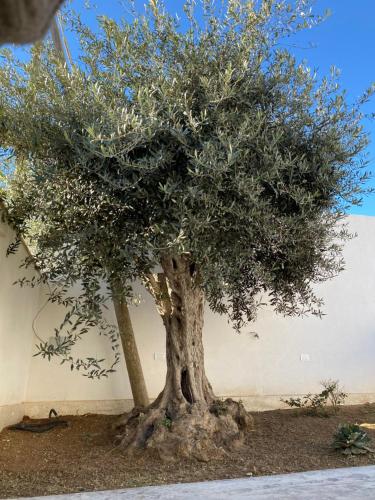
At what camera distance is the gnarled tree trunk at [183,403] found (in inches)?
214

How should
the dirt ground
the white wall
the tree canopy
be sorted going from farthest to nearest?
the white wall, the tree canopy, the dirt ground

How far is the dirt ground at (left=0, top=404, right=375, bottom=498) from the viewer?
4.69 metres

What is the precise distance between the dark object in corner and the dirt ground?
9 centimetres

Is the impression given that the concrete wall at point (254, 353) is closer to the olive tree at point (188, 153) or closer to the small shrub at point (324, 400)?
the small shrub at point (324, 400)

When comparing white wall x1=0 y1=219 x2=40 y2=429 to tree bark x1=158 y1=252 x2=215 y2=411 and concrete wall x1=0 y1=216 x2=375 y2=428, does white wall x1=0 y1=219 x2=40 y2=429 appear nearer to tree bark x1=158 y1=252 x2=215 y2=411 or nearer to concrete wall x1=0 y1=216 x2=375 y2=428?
concrete wall x1=0 y1=216 x2=375 y2=428

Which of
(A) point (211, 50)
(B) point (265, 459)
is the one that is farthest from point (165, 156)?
(B) point (265, 459)

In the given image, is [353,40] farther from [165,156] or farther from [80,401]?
[80,401]

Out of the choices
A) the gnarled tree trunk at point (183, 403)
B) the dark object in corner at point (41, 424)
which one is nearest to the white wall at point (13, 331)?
the dark object in corner at point (41, 424)

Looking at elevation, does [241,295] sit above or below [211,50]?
below

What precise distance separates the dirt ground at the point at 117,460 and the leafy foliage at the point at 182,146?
50.6 inches

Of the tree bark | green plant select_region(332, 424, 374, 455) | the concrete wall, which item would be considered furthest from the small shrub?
the tree bark

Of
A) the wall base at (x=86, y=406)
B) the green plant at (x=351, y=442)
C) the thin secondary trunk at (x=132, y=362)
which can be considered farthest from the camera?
the wall base at (x=86, y=406)

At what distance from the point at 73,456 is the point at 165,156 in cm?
351

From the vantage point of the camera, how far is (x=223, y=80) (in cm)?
501
